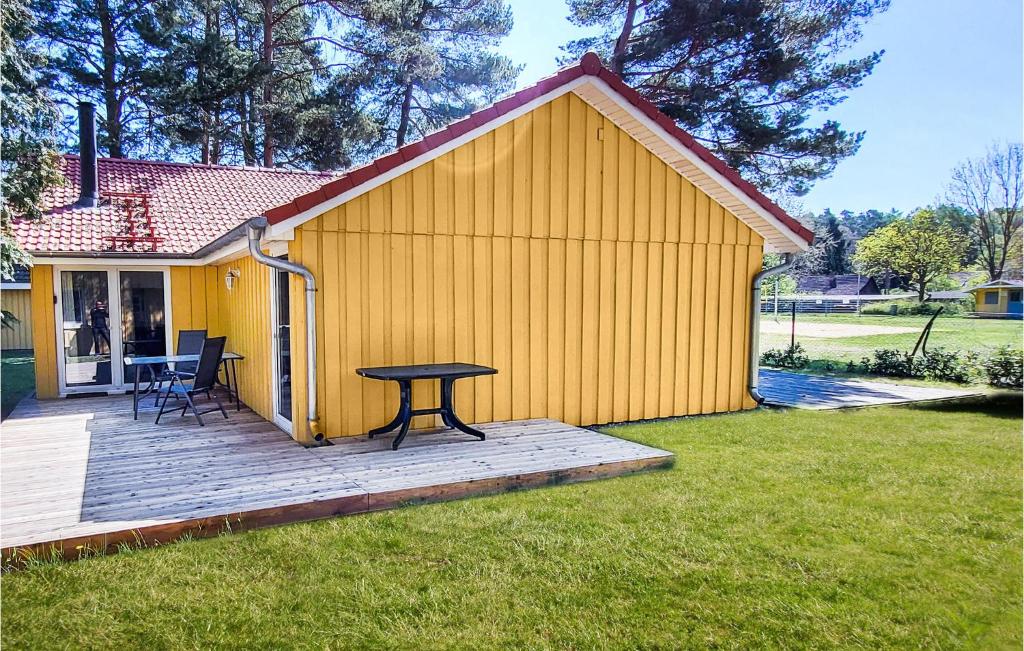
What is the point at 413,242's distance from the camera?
624 centimetres

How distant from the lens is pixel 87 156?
35.8ft

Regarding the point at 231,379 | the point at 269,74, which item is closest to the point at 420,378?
the point at 231,379

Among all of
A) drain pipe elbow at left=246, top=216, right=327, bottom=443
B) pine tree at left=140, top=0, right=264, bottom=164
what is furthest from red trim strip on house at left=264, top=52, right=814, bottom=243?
pine tree at left=140, top=0, right=264, bottom=164

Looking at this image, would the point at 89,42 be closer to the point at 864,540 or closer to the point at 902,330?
the point at 864,540

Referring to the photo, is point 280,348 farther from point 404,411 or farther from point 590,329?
point 590,329

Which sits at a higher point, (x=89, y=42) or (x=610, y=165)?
(x=89, y=42)

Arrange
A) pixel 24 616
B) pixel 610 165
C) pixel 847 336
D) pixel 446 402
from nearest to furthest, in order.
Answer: pixel 24 616 → pixel 446 402 → pixel 610 165 → pixel 847 336

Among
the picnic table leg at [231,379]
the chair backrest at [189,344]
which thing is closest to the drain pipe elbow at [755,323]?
the picnic table leg at [231,379]

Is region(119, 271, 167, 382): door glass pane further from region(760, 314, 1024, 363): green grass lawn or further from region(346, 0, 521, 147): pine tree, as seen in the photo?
region(760, 314, 1024, 363): green grass lawn

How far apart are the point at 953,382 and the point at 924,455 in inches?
277

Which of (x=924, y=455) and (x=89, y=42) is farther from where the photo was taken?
(x=89, y=42)

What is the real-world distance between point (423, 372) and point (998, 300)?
29223 mm

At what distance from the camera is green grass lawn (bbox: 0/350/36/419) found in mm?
8802

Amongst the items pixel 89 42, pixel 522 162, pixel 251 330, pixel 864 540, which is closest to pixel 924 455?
pixel 864 540
